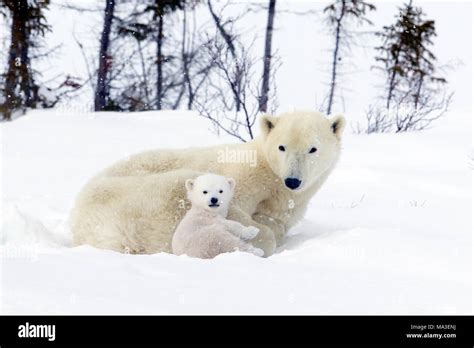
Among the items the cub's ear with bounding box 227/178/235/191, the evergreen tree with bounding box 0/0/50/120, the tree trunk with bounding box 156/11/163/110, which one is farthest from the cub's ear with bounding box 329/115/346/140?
the tree trunk with bounding box 156/11/163/110

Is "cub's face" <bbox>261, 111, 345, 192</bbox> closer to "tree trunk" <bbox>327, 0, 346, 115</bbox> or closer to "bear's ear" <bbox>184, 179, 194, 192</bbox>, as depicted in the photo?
"bear's ear" <bbox>184, 179, 194, 192</bbox>

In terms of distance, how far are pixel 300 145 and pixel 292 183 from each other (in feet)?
1.07

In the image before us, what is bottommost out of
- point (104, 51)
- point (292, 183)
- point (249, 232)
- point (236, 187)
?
point (249, 232)

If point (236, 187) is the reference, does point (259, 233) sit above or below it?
below

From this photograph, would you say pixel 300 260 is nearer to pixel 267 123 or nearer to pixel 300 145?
pixel 300 145

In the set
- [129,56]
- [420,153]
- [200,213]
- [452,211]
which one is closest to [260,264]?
[200,213]

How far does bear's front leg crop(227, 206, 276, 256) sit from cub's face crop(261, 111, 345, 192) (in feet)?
1.13

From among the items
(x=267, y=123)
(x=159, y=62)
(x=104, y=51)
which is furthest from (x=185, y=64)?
(x=267, y=123)

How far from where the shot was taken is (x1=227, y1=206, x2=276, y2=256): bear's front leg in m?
4.36

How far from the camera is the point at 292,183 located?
429cm

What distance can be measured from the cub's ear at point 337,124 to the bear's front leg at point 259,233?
989mm

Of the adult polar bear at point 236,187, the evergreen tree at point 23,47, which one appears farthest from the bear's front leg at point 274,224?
the evergreen tree at point 23,47

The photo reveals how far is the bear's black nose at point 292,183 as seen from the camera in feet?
14.0

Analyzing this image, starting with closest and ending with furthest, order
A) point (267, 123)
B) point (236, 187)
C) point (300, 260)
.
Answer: point (300, 260) < point (236, 187) < point (267, 123)
